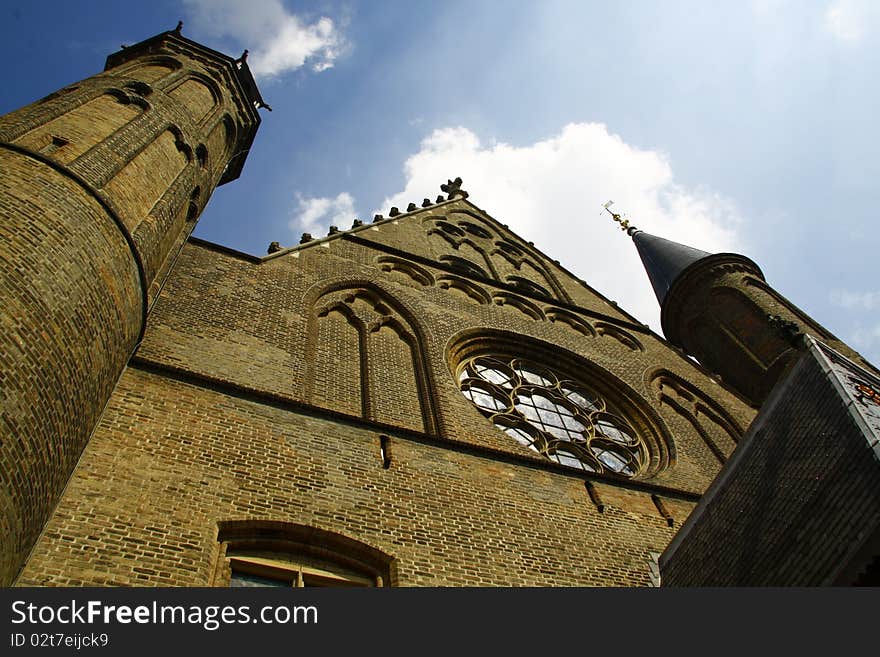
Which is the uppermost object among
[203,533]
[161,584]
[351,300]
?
[351,300]

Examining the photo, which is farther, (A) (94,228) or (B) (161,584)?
(A) (94,228)

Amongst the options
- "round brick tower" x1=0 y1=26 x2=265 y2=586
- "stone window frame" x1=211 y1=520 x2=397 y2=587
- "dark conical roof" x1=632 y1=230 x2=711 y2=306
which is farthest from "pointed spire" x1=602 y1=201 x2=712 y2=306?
"stone window frame" x1=211 y1=520 x2=397 y2=587

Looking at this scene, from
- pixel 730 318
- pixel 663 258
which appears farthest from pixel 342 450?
pixel 663 258

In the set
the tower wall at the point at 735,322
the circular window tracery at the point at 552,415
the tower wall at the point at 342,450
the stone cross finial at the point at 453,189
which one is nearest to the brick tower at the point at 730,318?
the tower wall at the point at 735,322

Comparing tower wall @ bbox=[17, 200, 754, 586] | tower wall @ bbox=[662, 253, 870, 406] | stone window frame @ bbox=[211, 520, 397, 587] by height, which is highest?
tower wall @ bbox=[662, 253, 870, 406]

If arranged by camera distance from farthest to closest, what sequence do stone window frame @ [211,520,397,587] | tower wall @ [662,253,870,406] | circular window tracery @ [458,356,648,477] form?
tower wall @ [662,253,870,406]
circular window tracery @ [458,356,648,477]
stone window frame @ [211,520,397,587]

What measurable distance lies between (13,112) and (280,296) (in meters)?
3.63

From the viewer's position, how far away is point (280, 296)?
9.68 m

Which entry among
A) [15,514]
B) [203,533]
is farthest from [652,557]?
[15,514]

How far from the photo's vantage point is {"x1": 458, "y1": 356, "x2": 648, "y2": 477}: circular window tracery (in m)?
9.47

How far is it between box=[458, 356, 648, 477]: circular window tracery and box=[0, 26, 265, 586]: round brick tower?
4.56m

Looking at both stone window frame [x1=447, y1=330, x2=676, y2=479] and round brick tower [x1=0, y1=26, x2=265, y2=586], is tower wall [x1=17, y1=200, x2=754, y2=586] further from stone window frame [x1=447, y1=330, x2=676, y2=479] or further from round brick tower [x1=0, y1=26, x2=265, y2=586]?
round brick tower [x1=0, y1=26, x2=265, y2=586]

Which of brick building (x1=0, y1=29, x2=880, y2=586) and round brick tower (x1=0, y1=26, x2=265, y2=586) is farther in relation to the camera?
brick building (x1=0, y1=29, x2=880, y2=586)

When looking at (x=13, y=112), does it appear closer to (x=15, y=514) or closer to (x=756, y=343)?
(x=15, y=514)
